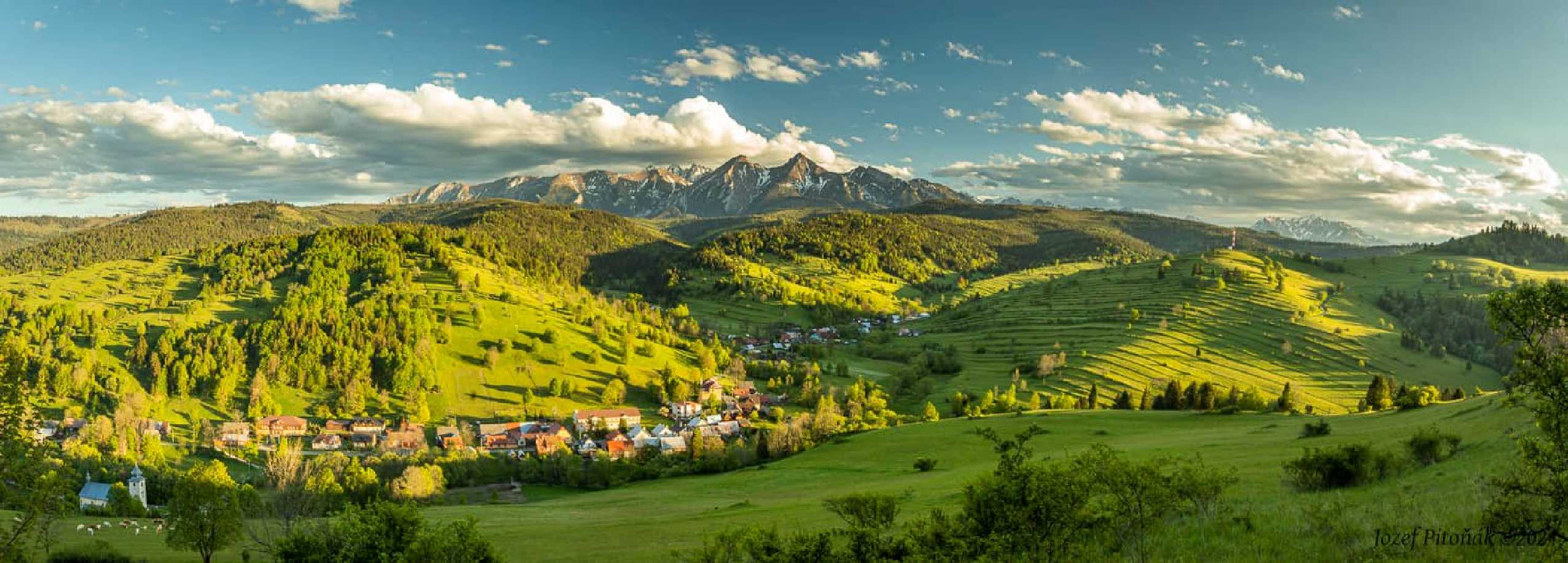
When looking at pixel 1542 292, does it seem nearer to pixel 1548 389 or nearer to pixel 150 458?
pixel 1548 389

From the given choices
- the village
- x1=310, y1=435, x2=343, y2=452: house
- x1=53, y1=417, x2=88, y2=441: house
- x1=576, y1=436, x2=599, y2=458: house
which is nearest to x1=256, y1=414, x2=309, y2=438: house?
the village

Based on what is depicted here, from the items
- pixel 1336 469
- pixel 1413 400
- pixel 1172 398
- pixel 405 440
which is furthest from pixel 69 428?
pixel 1413 400

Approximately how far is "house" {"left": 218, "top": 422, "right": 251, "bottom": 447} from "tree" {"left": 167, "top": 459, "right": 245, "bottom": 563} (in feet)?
343

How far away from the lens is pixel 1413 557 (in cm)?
1605

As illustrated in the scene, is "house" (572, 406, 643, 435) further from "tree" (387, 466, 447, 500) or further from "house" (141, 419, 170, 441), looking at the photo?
"house" (141, 419, 170, 441)

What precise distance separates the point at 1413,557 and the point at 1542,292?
25.6 ft

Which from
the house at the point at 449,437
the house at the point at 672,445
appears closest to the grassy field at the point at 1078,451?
the house at the point at 672,445

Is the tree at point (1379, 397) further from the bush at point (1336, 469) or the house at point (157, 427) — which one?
the house at point (157, 427)

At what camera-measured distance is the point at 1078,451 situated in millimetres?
65500

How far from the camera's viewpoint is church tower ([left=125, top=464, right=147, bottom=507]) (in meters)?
93.9

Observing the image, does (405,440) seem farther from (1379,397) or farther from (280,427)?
(1379,397)

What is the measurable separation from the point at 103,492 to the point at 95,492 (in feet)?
3.50

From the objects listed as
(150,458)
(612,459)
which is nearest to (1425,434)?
(612,459)

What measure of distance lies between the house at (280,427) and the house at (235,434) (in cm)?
202
